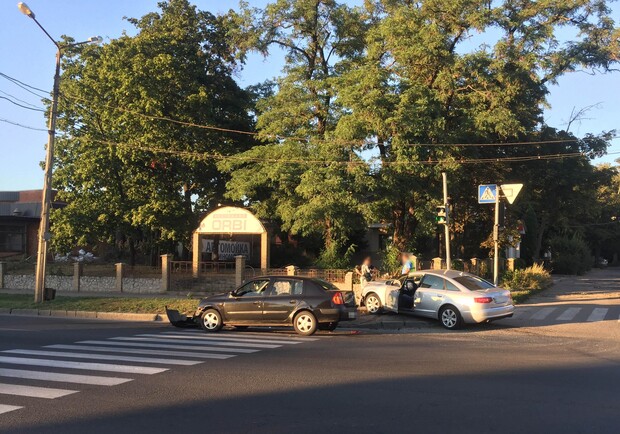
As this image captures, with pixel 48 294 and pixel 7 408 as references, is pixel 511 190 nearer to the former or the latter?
pixel 7 408

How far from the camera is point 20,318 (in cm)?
1728

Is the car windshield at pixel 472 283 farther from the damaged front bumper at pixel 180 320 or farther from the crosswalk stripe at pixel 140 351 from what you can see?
the damaged front bumper at pixel 180 320

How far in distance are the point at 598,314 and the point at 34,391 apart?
53.0ft

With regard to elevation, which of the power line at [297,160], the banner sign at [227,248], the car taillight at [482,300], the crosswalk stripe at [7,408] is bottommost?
the crosswalk stripe at [7,408]

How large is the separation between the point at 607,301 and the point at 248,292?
1502 cm

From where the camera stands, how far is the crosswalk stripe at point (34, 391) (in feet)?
22.7

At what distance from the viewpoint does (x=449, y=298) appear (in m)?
14.1

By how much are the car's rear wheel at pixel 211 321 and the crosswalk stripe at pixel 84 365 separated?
192 inches

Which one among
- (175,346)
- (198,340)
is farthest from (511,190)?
(175,346)

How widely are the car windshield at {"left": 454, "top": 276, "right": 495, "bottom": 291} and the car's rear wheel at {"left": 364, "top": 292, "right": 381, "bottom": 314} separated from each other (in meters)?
2.99

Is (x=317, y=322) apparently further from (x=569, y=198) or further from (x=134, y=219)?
(x=569, y=198)

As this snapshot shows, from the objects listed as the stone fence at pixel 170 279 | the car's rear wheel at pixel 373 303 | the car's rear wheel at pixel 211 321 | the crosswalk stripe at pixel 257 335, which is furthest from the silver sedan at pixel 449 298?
the stone fence at pixel 170 279

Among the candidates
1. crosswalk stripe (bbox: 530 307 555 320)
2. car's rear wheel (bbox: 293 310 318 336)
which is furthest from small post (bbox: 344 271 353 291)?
car's rear wheel (bbox: 293 310 318 336)

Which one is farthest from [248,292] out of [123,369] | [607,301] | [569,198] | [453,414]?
[569,198]
